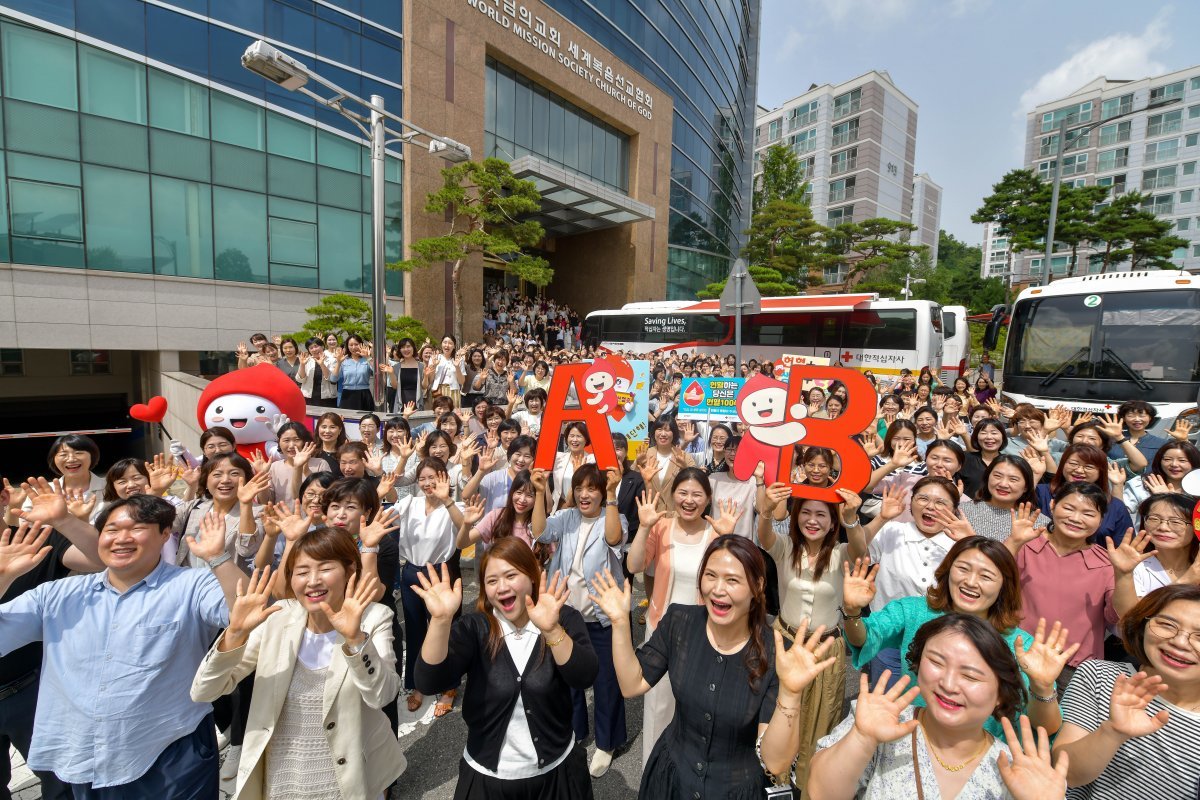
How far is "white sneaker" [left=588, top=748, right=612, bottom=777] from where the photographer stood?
10.7 feet

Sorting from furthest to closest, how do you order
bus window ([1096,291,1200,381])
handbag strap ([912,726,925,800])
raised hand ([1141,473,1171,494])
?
bus window ([1096,291,1200,381]), raised hand ([1141,473,1171,494]), handbag strap ([912,726,925,800])

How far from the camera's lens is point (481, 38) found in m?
19.4

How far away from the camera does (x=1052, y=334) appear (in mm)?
8414

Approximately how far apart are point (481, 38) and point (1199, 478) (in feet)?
Result: 73.3

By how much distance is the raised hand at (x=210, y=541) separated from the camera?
2596 mm

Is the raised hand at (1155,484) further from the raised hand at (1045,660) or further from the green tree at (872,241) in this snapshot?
the green tree at (872,241)

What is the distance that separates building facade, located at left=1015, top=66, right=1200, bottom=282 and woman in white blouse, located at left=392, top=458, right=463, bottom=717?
48149 millimetres

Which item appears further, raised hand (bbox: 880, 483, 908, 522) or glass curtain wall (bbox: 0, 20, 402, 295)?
glass curtain wall (bbox: 0, 20, 402, 295)

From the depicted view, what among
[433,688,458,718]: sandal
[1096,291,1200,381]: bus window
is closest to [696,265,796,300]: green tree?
[1096,291,1200,381]: bus window

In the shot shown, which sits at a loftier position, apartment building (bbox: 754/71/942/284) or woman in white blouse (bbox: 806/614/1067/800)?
apartment building (bbox: 754/71/942/284)

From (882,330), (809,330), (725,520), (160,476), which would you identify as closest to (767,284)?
(809,330)

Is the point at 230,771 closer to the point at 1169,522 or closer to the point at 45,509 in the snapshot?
the point at 45,509

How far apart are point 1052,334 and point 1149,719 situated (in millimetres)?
8774

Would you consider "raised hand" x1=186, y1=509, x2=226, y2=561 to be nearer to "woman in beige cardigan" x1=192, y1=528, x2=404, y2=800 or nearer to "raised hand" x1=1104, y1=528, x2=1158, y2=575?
"woman in beige cardigan" x1=192, y1=528, x2=404, y2=800
